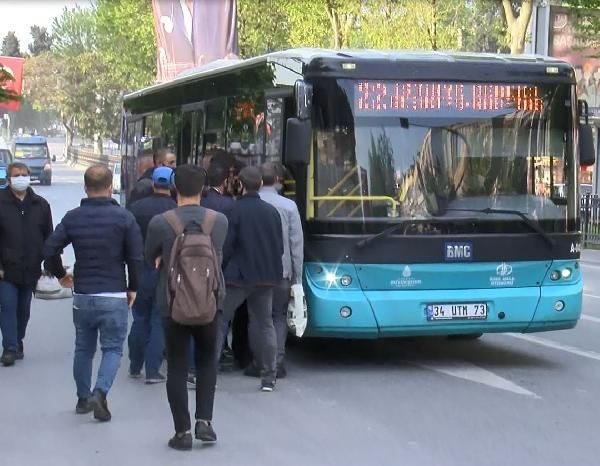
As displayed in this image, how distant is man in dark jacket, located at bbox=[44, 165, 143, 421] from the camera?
819 centimetres

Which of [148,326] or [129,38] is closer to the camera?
[148,326]

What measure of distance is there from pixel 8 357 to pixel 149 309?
1.75 meters

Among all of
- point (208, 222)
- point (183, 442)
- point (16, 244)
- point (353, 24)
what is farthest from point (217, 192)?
point (353, 24)

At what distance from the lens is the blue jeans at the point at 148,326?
9.73m

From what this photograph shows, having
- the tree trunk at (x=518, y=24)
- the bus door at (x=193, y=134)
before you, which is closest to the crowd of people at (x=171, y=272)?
the bus door at (x=193, y=134)

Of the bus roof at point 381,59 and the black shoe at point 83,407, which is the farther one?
the bus roof at point 381,59

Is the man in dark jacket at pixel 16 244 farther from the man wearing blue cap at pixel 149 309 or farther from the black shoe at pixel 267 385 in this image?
the black shoe at pixel 267 385

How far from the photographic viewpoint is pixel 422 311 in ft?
33.9

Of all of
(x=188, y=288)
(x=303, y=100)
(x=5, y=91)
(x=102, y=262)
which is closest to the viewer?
(x=188, y=288)

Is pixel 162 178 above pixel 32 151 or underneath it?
A: above

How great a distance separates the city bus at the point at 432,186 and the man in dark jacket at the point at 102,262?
2.06 meters

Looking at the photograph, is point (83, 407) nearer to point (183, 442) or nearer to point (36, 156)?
point (183, 442)

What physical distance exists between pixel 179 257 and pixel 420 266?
11.5ft

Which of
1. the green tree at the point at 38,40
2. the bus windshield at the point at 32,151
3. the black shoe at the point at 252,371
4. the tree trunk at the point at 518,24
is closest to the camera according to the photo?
the black shoe at the point at 252,371
